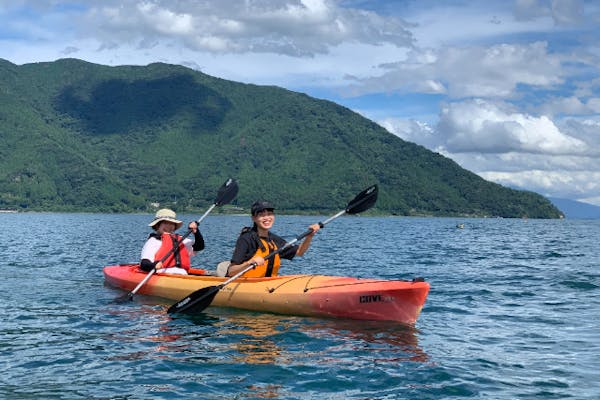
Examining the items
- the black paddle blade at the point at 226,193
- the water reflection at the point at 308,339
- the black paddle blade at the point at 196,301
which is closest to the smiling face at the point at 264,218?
the black paddle blade at the point at 196,301

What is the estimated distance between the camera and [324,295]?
1118 centimetres

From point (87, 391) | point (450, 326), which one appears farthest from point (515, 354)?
point (87, 391)

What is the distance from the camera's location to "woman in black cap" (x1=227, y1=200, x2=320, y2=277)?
11.2 meters

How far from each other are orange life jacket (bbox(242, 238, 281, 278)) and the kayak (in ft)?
0.65

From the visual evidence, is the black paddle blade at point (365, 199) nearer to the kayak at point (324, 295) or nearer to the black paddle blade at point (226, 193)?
the kayak at point (324, 295)

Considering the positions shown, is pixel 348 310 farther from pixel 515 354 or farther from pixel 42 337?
pixel 42 337

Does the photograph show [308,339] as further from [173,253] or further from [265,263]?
[173,253]

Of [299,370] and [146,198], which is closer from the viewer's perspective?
[299,370]

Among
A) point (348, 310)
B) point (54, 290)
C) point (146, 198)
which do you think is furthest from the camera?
point (146, 198)

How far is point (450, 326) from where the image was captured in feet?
36.9

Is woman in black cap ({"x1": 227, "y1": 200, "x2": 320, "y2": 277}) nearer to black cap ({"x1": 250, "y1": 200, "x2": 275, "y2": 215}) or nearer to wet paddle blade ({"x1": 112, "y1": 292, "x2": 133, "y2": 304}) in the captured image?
black cap ({"x1": 250, "y1": 200, "x2": 275, "y2": 215})

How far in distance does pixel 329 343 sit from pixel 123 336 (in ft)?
11.5

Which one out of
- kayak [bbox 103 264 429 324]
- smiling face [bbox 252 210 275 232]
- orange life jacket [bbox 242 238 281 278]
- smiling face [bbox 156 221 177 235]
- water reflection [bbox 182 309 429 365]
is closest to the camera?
water reflection [bbox 182 309 429 365]

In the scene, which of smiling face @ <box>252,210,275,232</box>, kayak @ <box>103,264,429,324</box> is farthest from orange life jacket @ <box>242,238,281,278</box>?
smiling face @ <box>252,210,275,232</box>
